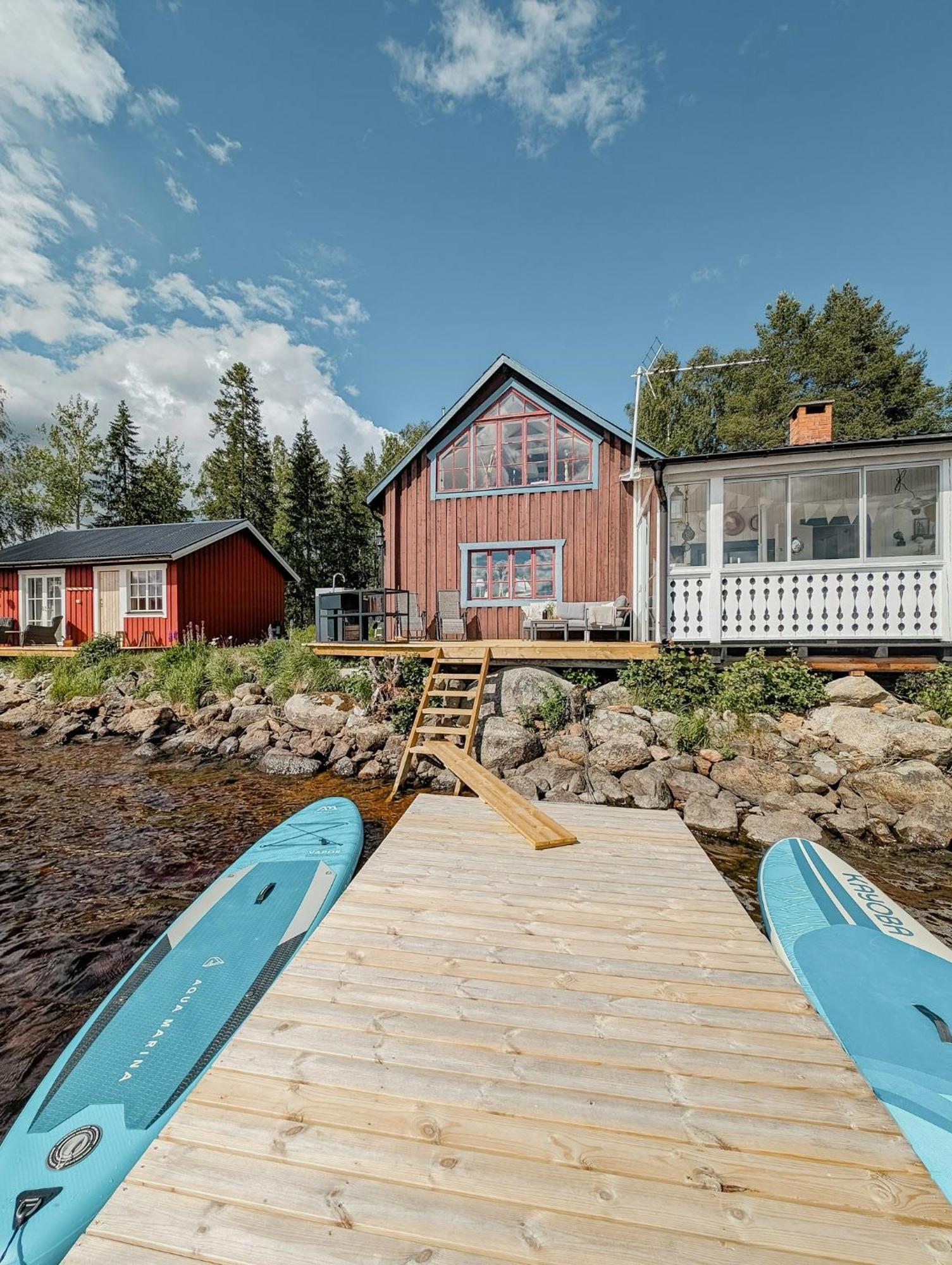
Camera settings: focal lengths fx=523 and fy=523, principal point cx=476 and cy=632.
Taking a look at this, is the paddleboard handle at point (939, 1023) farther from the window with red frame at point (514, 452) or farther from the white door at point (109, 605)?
the white door at point (109, 605)

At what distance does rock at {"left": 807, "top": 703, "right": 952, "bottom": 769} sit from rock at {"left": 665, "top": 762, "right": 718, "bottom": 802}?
1990 millimetres

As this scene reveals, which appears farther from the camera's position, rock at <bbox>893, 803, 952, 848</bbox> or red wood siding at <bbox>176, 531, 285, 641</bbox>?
red wood siding at <bbox>176, 531, 285, 641</bbox>

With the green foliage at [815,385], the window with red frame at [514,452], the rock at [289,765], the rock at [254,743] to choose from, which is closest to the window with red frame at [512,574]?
the window with red frame at [514,452]

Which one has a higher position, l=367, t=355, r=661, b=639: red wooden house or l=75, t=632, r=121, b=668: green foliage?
l=367, t=355, r=661, b=639: red wooden house

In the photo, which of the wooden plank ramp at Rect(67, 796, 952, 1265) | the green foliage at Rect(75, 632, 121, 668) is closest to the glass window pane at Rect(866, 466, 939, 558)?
the wooden plank ramp at Rect(67, 796, 952, 1265)

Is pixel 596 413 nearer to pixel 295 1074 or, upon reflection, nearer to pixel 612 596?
pixel 612 596

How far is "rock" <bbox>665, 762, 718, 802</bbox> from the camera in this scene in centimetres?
671

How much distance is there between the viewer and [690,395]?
30422 millimetres

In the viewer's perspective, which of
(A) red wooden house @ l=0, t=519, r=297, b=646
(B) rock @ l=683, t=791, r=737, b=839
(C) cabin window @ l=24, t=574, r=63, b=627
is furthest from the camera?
(C) cabin window @ l=24, t=574, r=63, b=627

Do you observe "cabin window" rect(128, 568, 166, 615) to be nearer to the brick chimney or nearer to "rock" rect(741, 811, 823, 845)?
"rock" rect(741, 811, 823, 845)

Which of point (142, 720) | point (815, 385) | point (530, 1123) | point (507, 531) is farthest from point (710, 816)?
point (815, 385)

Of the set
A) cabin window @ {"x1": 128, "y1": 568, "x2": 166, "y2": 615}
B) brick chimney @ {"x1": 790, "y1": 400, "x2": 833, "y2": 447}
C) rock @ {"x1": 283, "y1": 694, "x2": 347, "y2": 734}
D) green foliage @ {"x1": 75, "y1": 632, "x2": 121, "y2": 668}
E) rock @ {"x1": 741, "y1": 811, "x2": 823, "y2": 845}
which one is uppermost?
brick chimney @ {"x1": 790, "y1": 400, "x2": 833, "y2": 447}

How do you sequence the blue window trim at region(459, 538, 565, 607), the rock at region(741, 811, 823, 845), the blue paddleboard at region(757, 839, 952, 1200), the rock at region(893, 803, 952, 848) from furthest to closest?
the blue window trim at region(459, 538, 565, 607)
the rock at region(741, 811, 823, 845)
the rock at region(893, 803, 952, 848)
the blue paddleboard at region(757, 839, 952, 1200)

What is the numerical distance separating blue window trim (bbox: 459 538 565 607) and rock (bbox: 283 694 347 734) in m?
4.25
